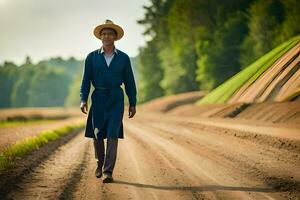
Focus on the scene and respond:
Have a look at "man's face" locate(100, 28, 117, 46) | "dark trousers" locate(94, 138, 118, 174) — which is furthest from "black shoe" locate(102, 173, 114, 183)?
"man's face" locate(100, 28, 117, 46)

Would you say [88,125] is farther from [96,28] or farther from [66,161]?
[66,161]

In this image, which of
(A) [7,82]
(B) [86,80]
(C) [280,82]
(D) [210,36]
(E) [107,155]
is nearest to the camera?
(E) [107,155]

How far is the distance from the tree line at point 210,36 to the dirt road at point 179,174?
23.5 m

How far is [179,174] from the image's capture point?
296 inches

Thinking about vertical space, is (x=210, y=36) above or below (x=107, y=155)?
above

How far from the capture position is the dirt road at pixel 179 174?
5949 mm

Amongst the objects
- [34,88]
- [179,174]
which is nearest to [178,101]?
[179,174]

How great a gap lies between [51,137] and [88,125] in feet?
33.2

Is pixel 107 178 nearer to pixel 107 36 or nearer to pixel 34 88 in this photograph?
pixel 107 36

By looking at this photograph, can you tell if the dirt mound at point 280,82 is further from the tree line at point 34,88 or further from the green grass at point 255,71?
the tree line at point 34,88

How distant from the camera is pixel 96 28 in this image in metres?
7.47

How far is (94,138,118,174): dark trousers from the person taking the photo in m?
7.19

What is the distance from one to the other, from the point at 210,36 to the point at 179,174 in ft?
131

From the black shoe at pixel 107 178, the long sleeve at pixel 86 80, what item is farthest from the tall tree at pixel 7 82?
the black shoe at pixel 107 178
